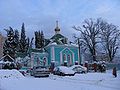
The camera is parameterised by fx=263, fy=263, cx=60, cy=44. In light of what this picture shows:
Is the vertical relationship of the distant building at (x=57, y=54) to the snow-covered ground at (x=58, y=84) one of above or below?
above

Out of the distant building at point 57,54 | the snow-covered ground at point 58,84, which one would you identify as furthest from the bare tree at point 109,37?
the snow-covered ground at point 58,84

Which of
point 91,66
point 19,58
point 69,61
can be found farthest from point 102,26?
point 19,58

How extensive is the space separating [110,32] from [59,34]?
1337cm

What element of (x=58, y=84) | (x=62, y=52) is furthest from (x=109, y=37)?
(x=58, y=84)

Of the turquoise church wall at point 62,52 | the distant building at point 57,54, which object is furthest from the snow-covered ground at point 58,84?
the turquoise church wall at point 62,52

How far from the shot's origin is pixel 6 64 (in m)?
53.5

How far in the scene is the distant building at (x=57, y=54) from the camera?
201ft

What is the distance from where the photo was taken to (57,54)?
202 ft

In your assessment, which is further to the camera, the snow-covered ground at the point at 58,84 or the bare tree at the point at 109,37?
the bare tree at the point at 109,37

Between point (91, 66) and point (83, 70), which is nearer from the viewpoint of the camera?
point (83, 70)

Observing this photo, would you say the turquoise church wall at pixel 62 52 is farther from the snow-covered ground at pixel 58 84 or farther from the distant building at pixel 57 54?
the snow-covered ground at pixel 58 84

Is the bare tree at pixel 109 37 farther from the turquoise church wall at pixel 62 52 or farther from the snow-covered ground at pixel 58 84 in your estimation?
the snow-covered ground at pixel 58 84

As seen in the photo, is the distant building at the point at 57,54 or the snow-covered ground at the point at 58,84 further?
the distant building at the point at 57,54

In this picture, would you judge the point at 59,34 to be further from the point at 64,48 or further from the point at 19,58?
the point at 19,58
